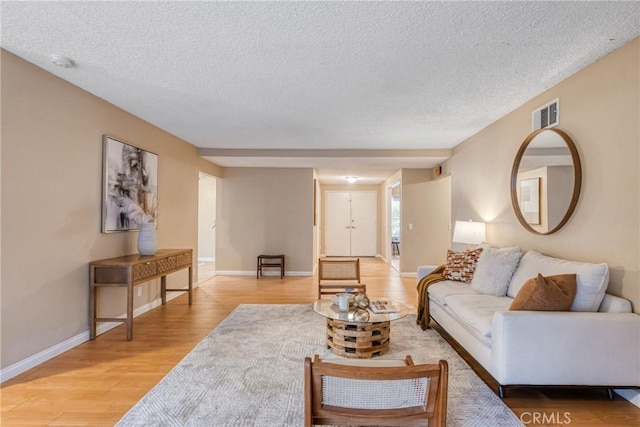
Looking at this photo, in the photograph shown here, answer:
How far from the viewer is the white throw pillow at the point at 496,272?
3.12 metres

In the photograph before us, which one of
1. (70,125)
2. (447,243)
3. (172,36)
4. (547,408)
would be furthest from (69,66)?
(447,243)

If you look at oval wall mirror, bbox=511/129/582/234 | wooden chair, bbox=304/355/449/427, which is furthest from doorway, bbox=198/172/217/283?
wooden chair, bbox=304/355/449/427

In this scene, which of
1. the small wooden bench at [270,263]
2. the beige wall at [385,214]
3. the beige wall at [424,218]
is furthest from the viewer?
the beige wall at [385,214]

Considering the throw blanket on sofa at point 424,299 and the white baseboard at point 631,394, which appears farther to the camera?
the throw blanket on sofa at point 424,299

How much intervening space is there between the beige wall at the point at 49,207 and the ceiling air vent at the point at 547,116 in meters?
4.37

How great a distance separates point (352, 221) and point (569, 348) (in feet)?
26.3

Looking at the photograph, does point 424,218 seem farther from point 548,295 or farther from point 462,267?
point 548,295

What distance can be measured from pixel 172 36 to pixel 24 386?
265 centimetres

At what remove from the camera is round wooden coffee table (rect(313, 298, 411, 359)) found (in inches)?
108

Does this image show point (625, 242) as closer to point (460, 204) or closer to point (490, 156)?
point (490, 156)

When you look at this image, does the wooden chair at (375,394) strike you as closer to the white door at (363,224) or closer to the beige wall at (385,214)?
the beige wall at (385,214)

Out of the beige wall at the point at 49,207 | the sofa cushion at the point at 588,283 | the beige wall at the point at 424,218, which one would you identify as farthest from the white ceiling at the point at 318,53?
the beige wall at the point at 424,218

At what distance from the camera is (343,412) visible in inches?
48.3

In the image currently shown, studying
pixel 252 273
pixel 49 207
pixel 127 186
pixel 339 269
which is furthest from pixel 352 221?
pixel 49 207
